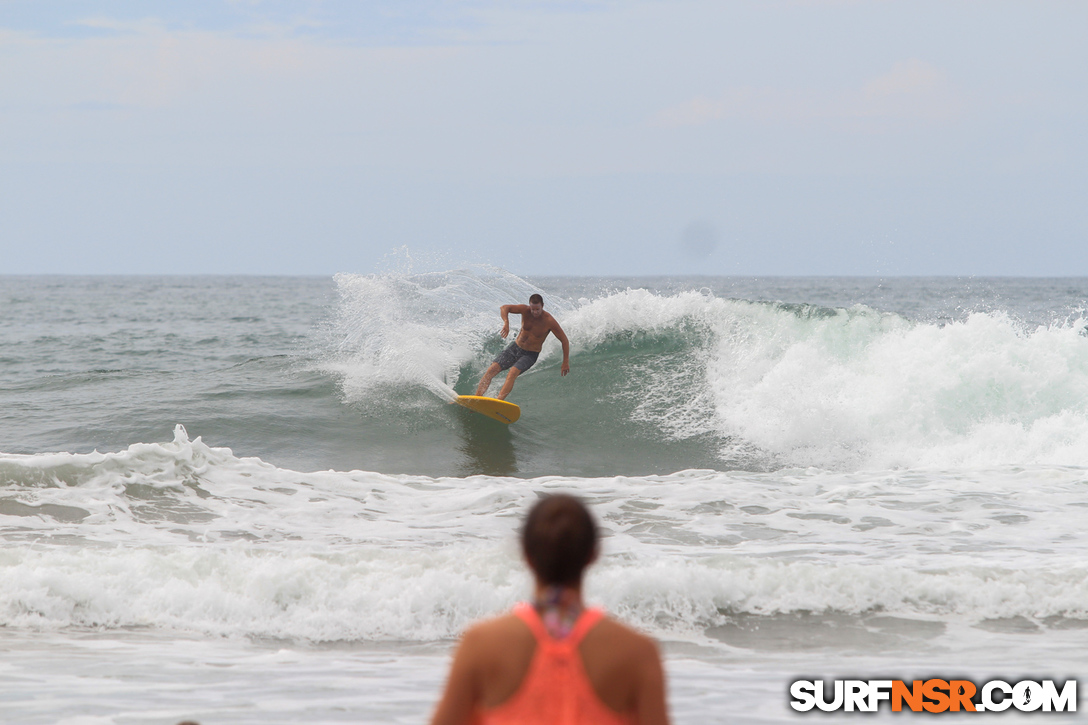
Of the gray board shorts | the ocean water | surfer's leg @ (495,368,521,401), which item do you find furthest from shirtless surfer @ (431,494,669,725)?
the gray board shorts

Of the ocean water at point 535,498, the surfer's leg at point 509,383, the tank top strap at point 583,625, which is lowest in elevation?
the ocean water at point 535,498

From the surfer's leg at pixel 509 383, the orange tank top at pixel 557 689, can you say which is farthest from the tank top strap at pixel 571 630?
the surfer's leg at pixel 509 383

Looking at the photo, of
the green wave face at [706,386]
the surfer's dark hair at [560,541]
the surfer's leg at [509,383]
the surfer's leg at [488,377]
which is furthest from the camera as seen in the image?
the surfer's leg at [488,377]

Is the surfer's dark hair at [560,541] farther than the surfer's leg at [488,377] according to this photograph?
No

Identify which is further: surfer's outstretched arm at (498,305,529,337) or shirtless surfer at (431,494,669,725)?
surfer's outstretched arm at (498,305,529,337)

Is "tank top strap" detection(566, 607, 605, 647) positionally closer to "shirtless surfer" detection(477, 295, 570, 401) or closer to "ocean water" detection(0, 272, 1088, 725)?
"ocean water" detection(0, 272, 1088, 725)

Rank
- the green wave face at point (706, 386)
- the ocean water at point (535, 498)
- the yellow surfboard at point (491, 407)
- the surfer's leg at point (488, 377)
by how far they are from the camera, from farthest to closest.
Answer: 1. the surfer's leg at point (488, 377)
2. the yellow surfboard at point (491, 407)
3. the green wave face at point (706, 386)
4. the ocean water at point (535, 498)

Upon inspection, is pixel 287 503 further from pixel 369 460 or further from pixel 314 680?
pixel 314 680

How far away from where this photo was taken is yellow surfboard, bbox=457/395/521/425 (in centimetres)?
1216

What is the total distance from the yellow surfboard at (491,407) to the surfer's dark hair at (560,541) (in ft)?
33.9

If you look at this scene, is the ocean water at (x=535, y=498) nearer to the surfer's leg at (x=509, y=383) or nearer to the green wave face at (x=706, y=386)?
the green wave face at (x=706, y=386)

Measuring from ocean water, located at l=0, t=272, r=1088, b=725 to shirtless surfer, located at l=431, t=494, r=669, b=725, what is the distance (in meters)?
2.83

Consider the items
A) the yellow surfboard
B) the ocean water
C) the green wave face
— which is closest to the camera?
the ocean water

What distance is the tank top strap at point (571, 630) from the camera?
1.71 m
